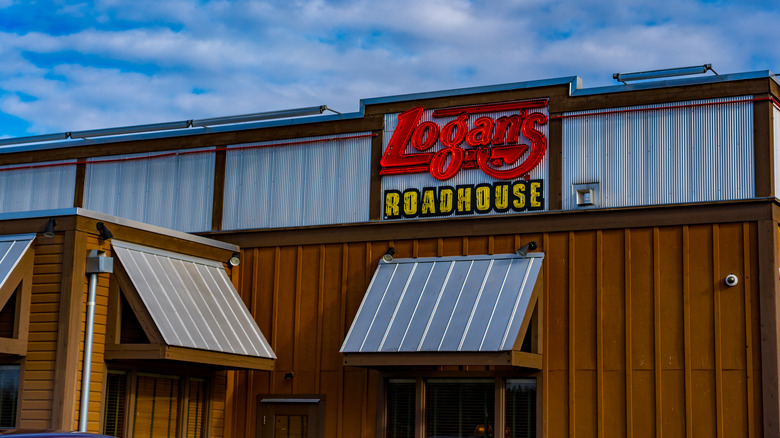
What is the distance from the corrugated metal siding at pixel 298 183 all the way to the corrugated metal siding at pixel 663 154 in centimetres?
402

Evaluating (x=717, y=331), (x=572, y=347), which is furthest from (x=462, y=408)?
(x=717, y=331)

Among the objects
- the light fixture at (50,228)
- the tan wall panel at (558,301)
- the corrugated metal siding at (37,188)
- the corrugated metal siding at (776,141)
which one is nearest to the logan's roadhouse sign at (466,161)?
the tan wall panel at (558,301)

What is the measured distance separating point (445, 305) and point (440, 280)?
0.72m

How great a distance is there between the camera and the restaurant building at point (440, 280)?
16.6m

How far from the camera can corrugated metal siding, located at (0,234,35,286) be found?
1638 cm

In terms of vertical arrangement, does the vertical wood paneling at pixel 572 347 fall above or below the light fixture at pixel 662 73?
below

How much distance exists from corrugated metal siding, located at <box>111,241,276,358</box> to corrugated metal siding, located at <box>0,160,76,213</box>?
186 inches

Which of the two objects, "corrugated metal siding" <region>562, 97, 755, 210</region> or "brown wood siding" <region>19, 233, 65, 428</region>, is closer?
"brown wood siding" <region>19, 233, 65, 428</region>

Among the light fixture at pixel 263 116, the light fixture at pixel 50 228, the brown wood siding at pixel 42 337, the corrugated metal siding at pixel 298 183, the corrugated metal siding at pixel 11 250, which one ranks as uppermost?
the light fixture at pixel 263 116

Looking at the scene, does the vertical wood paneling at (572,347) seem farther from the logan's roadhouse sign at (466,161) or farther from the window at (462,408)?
the logan's roadhouse sign at (466,161)

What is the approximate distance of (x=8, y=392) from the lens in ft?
55.0

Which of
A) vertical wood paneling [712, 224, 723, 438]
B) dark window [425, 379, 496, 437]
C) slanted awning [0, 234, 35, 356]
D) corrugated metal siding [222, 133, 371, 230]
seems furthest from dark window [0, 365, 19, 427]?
vertical wood paneling [712, 224, 723, 438]

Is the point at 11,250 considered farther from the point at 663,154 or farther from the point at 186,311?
the point at 663,154

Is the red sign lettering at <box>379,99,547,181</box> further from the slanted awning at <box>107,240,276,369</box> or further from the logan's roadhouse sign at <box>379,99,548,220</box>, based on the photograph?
the slanted awning at <box>107,240,276,369</box>
